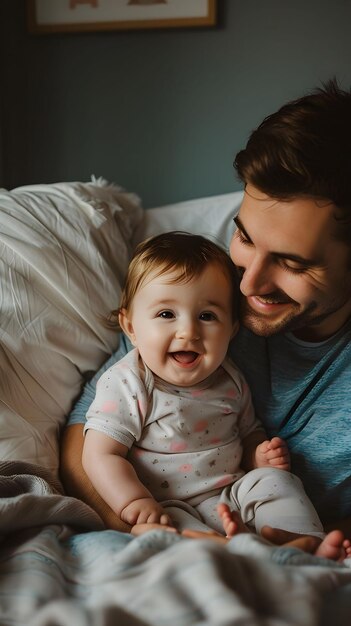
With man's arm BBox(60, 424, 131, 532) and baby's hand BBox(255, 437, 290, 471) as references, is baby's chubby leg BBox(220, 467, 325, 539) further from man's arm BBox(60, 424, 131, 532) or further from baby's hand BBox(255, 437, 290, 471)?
man's arm BBox(60, 424, 131, 532)

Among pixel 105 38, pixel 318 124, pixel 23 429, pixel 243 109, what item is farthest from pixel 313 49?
pixel 23 429

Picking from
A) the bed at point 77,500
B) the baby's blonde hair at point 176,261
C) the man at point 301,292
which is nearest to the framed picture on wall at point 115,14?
the bed at point 77,500

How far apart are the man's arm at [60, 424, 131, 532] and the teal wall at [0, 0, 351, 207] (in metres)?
A: 1.13

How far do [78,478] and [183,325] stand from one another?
1.17ft

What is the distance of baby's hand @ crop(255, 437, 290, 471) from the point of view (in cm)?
134

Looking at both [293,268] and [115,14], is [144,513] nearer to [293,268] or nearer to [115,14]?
[293,268]

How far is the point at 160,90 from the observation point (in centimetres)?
226

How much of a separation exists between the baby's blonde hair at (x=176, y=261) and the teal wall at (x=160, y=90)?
946mm

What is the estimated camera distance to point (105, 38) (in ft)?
7.38

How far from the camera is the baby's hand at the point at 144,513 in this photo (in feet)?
3.89

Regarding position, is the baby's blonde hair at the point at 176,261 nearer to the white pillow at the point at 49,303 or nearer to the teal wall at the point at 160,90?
Result: the white pillow at the point at 49,303

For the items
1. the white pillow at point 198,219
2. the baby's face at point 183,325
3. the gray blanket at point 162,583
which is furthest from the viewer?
the white pillow at point 198,219

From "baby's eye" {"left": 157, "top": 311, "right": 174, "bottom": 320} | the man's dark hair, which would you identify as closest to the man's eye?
the man's dark hair

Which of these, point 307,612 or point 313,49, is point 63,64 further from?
point 307,612
